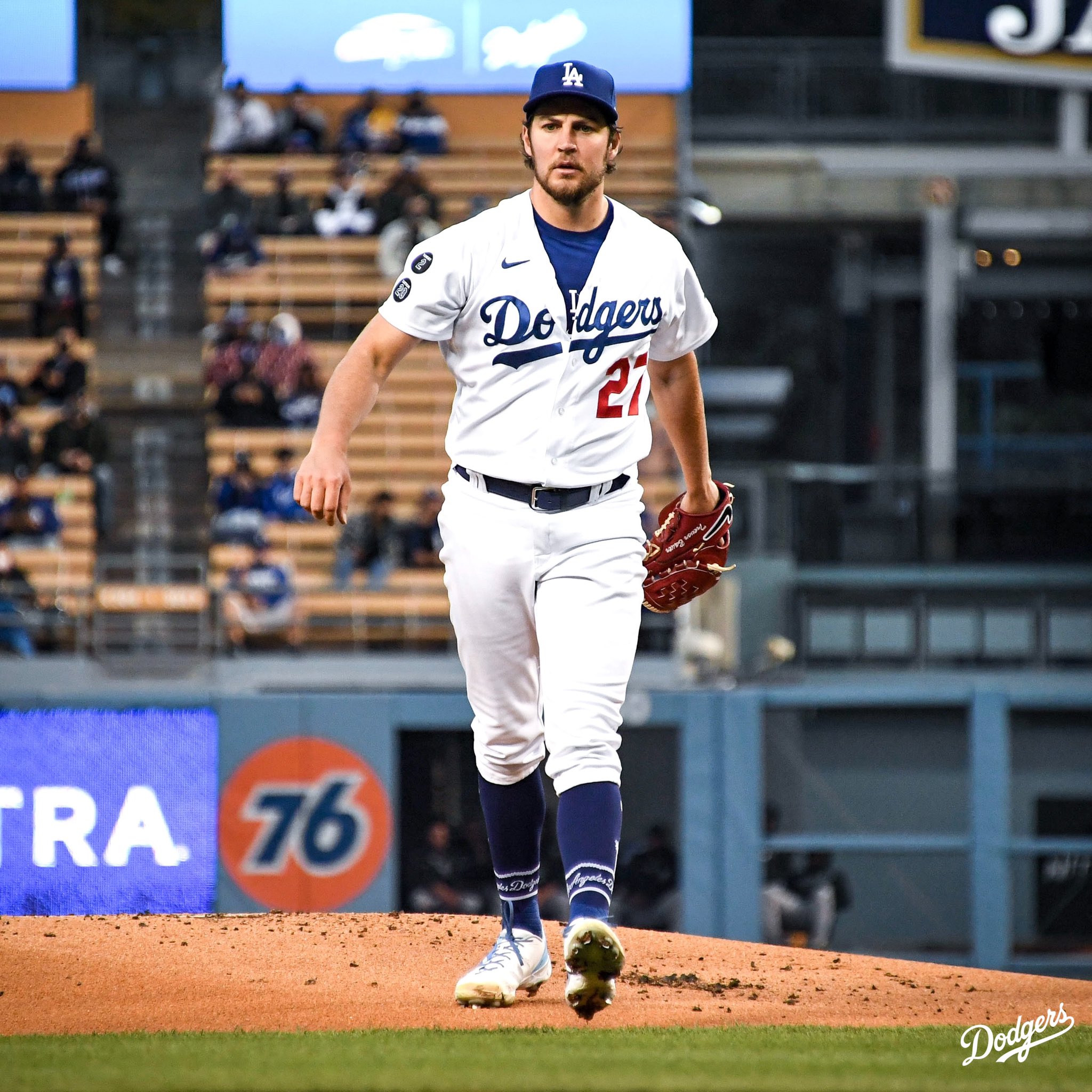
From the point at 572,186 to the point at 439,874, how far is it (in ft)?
20.6

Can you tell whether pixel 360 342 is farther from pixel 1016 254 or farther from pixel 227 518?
pixel 1016 254

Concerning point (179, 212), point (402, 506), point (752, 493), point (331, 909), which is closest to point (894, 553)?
point (752, 493)

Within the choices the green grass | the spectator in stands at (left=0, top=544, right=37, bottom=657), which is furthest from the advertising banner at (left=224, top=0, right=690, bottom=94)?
the green grass

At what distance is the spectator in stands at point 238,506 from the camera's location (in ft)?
39.3

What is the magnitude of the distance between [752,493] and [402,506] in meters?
2.61

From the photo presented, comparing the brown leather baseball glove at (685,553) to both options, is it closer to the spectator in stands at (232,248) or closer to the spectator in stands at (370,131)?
the spectator in stands at (232,248)

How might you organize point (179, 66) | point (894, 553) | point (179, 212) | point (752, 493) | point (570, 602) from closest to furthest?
point (570, 602) < point (752, 493) < point (894, 553) < point (179, 212) < point (179, 66)

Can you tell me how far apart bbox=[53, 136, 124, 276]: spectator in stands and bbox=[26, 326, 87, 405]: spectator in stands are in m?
1.74

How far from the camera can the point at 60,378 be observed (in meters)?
13.0

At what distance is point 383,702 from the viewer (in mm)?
9250

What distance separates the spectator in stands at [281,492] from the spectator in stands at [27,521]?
1488 mm

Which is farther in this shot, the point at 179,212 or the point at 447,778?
the point at 179,212

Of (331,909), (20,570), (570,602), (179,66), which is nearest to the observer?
(570,602)

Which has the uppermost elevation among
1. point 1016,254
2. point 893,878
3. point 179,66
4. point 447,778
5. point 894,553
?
point 179,66
